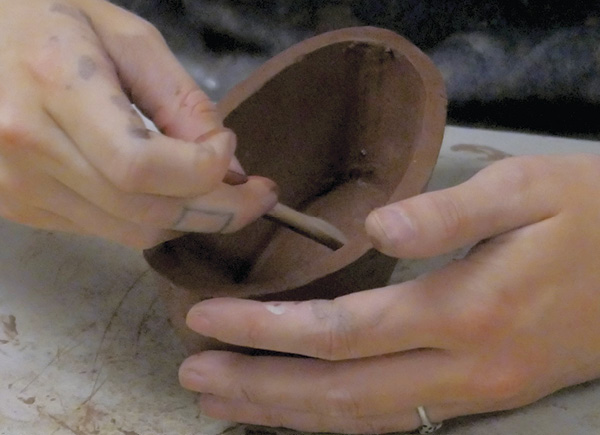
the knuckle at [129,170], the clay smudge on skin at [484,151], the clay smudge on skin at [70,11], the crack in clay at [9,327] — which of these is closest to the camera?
the knuckle at [129,170]

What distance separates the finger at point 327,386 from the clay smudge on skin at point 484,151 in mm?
410

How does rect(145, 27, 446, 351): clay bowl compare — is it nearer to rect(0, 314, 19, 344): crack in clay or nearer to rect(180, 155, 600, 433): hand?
rect(180, 155, 600, 433): hand

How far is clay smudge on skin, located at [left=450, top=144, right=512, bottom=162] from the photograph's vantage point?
0.84 meters

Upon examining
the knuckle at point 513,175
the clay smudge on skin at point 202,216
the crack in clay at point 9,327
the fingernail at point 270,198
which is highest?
the knuckle at point 513,175

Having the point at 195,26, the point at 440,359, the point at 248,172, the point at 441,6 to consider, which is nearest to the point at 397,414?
the point at 440,359

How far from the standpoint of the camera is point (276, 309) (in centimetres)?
48

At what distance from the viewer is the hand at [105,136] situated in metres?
0.42

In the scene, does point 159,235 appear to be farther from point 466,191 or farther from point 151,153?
point 466,191

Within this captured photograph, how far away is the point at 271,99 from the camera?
2.32 ft

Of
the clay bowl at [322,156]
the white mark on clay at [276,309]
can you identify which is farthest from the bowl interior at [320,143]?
the white mark on clay at [276,309]

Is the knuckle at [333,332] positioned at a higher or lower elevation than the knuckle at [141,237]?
lower

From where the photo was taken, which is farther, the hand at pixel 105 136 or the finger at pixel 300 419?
the finger at pixel 300 419

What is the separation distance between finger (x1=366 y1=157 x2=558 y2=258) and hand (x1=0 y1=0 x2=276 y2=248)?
13 cm

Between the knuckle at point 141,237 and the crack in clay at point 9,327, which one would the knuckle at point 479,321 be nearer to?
the knuckle at point 141,237
